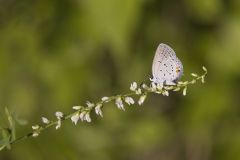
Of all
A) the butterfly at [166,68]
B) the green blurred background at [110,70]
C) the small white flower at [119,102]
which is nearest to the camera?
the small white flower at [119,102]

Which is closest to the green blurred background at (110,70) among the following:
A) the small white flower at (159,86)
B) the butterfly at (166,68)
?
the butterfly at (166,68)

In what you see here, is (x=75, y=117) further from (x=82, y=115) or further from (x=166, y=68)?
(x=166, y=68)

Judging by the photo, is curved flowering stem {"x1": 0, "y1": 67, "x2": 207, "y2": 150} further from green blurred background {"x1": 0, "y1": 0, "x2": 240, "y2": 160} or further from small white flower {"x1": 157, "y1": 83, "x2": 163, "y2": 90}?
green blurred background {"x1": 0, "y1": 0, "x2": 240, "y2": 160}

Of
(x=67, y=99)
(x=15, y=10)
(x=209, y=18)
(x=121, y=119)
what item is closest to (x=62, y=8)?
(x=15, y=10)

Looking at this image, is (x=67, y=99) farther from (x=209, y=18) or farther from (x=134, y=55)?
(x=209, y=18)

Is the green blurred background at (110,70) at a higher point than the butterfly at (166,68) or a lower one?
higher

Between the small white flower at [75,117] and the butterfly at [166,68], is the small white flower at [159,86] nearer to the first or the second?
the butterfly at [166,68]
